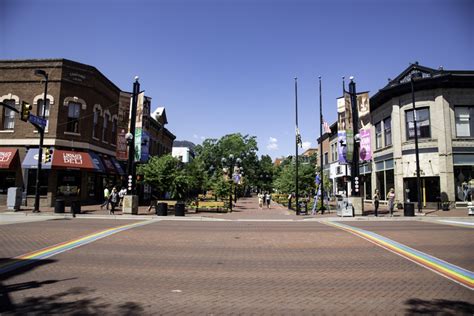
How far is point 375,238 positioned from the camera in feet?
39.2

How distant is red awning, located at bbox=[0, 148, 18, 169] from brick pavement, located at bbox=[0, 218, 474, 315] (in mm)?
19619

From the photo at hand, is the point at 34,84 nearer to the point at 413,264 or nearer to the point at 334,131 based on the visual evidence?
the point at 413,264

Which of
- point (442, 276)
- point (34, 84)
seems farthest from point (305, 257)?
point (34, 84)

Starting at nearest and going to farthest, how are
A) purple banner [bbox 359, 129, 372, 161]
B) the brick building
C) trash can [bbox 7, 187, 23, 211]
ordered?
trash can [bbox 7, 187, 23, 211]
the brick building
purple banner [bbox 359, 129, 372, 161]

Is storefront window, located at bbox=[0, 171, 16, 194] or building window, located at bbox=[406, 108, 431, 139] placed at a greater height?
building window, located at bbox=[406, 108, 431, 139]

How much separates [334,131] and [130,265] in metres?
46.1

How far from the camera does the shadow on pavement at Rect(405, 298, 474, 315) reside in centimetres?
477

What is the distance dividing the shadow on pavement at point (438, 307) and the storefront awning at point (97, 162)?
86.1 feet

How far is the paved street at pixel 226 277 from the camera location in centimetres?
502

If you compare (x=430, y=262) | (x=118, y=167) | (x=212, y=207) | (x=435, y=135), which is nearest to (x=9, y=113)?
(x=118, y=167)

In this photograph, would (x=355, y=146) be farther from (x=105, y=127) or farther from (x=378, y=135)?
(x=105, y=127)

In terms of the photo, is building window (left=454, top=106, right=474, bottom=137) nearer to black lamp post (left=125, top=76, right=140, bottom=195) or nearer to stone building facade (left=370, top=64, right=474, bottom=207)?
stone building facade (left=370, top=64, right=474, bottom=207)

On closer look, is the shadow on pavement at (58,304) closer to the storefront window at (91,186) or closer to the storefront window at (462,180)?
the storefront window at (91,186)

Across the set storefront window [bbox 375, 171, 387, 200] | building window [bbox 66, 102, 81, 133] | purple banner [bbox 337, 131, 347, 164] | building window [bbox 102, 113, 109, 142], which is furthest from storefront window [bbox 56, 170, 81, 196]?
storefront window [bbox 375, 171, 387, 200]
